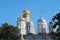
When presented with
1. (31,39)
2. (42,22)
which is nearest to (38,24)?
(42,22)

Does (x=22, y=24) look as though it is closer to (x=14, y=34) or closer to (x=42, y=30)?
(x=42, y=30)

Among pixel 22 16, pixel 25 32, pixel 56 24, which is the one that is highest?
pixel 22 16

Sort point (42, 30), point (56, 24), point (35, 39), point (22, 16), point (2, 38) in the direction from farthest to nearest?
point (22, 16)
point (42, 30)
point (35, 39)
point (2, 38)
point (56, 24)

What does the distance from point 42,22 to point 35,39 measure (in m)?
6.66

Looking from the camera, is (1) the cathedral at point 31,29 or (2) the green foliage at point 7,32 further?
(1) the cathedral at point 31,29

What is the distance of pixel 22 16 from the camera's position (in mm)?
62875

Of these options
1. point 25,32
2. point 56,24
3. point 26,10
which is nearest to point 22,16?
point 26,10

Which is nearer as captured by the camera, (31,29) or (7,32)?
(7,32)

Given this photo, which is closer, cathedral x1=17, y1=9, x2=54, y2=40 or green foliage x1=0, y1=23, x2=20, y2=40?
green foliage x1=0, y1=23, x2=20, y2=40

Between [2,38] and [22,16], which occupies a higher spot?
[22,16]

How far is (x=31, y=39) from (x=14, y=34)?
2024 centimetres

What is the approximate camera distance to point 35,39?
51500 mm

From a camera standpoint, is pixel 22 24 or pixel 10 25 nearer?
pixel 10 25

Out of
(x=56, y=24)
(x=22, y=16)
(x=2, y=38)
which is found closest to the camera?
(x=56, y=24)
